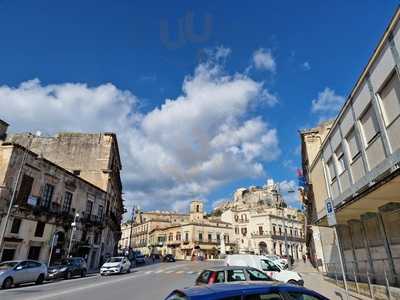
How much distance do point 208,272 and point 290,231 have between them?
79054 mm

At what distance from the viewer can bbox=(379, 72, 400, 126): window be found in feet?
29.8

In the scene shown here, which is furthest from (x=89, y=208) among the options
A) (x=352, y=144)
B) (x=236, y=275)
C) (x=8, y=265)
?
(x=352, y=144)

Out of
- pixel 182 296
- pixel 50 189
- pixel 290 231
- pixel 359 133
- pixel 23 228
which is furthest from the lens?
pixel 290 231

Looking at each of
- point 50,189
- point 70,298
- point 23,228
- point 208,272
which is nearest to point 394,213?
point 208,272

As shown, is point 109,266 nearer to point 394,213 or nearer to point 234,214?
point 394,213

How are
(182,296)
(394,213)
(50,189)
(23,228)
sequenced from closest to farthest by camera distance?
1. (182,296)
2. (394,213)
3. (23,228)
4. (50,189)

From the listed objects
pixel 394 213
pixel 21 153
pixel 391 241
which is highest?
pixel 21 153

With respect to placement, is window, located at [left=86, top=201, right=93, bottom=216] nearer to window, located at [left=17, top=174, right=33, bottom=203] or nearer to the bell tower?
window, located at [left=17, top=174, right=33, bottom=203]

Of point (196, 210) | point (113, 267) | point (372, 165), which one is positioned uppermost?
point (196, 210)

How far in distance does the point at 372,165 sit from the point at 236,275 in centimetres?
659

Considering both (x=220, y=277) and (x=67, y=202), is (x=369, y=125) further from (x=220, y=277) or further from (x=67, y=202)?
(x=67, y=202)

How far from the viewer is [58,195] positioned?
30.3 m

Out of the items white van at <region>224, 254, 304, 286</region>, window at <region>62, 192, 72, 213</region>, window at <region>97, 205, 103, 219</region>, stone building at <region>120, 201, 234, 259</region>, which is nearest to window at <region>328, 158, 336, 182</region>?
white van at <region>224, 254, 304, 286</region>

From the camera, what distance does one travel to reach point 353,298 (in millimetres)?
11602
